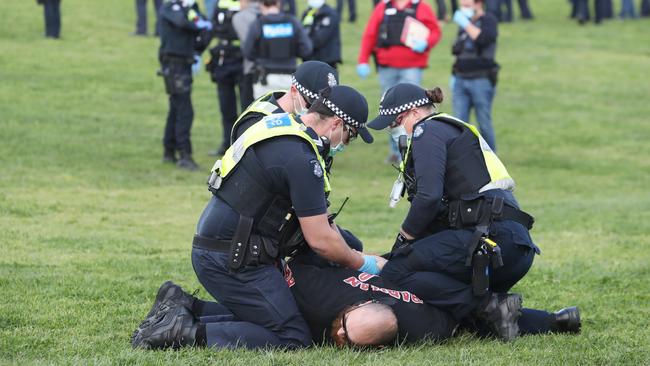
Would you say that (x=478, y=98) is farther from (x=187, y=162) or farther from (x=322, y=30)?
(x=187, y=162)

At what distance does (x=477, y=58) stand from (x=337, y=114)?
25.6 feet

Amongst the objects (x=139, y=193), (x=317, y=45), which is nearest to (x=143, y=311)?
(x=139, y=193)

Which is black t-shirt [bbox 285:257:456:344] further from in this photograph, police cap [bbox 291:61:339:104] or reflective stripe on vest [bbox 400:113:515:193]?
police cap [bbox 291:61:339:104]

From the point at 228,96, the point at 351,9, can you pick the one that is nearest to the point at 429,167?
the point at 228,96

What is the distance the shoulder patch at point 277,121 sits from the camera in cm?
607

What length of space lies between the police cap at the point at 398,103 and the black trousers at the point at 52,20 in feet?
57.7

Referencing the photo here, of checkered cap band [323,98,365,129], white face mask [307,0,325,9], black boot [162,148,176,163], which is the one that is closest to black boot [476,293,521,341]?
checkered cap band [323,98,365,129]

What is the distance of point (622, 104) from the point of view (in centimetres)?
2059

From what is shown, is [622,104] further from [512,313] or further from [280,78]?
[512,313]

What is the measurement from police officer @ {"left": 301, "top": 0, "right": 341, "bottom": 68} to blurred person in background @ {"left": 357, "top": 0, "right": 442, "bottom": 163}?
32.7 inches

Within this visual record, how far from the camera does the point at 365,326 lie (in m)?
6.00

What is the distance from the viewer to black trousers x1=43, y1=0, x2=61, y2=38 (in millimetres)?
23375

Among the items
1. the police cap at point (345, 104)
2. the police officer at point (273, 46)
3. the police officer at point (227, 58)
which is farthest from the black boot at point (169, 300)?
the police officer at point (227, 58)

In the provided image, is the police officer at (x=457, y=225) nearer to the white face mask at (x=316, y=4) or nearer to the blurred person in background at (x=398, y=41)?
the blurred person in background at (x=398, y=41)
